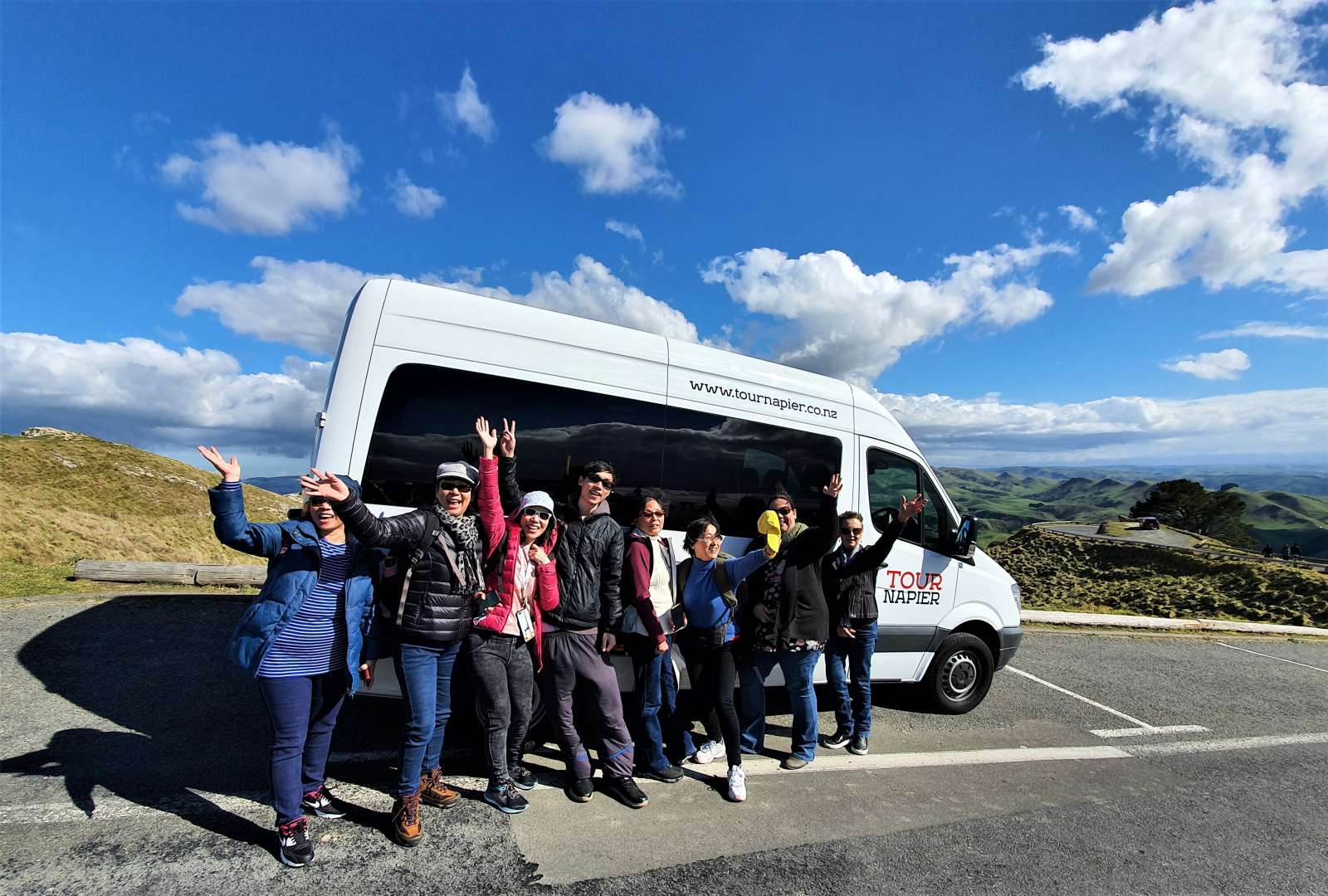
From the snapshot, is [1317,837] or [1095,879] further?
[1317,837]

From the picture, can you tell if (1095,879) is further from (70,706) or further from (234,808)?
(70,706)

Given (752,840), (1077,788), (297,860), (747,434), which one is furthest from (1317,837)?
(297,860)

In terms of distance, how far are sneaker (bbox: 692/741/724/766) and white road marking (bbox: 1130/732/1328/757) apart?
12.3 feet

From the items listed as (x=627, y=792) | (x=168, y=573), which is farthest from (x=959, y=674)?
(x=168, y=573)

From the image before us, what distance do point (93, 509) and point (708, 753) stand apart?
22.3 meters

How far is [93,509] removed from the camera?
730 inches

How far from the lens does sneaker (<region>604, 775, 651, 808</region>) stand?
3.74 meters

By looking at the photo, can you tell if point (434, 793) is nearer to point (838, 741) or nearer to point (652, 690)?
point (652, 690)

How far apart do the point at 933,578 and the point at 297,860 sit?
4.81 m

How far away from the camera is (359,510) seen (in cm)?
293

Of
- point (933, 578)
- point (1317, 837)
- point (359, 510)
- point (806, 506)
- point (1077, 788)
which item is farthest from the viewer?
point (933, 578)

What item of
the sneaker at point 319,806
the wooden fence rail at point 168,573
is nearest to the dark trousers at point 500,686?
the sneaker at point 319,806

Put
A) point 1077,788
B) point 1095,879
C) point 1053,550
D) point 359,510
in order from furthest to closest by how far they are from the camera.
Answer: point 1053,550, point 1077,788, point 1095,879, point 359,510

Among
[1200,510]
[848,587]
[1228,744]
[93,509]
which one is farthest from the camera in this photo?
[1200,510]
